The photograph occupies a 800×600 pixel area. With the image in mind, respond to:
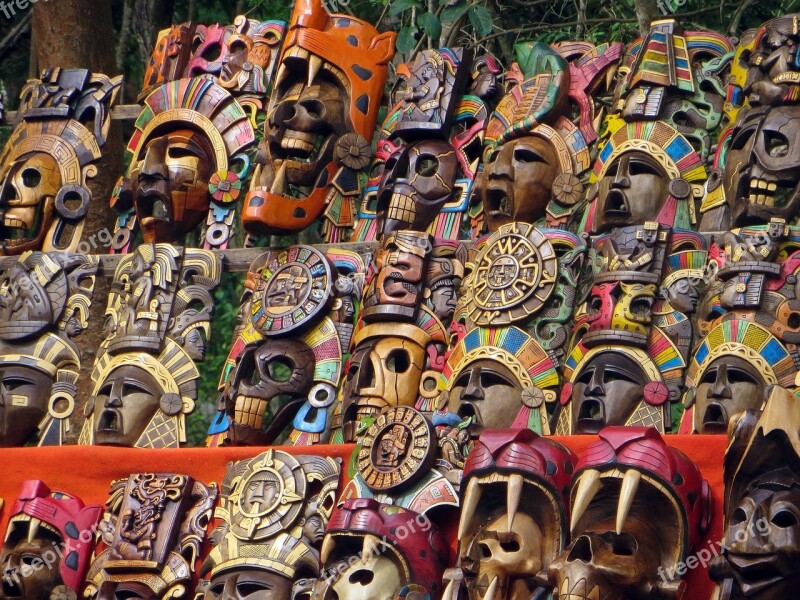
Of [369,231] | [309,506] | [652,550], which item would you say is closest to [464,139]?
[369,231]

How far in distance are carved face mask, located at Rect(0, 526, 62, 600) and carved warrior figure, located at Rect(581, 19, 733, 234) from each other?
288 cm

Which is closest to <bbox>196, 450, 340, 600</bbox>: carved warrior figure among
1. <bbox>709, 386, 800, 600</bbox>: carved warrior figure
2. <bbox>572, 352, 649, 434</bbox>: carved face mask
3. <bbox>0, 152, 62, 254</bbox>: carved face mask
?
<bbox>572, 352, 649, 434</bbox>: carved face mask

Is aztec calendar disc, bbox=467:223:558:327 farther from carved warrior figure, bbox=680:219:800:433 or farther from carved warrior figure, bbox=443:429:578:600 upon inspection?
carved warrior figure, bbox=443:429:578:600

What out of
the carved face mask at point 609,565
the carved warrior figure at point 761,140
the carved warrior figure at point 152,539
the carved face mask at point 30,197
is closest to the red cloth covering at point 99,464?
the carved warrior figure at point 152,539

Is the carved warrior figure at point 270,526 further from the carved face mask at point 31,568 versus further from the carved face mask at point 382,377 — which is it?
the carved face mask at point 31,568

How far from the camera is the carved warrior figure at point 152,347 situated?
8.90 m

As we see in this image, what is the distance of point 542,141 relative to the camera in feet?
29.0

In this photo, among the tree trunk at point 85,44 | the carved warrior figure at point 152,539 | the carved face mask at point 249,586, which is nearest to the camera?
the carved face mask at point 249,586

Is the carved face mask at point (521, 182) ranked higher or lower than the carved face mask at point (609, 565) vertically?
higher

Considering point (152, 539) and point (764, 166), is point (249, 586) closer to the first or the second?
point (152, 539)

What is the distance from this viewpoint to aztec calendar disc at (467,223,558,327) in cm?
834

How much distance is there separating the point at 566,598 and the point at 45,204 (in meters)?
4.24

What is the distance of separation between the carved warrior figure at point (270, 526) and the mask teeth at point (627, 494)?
1574 millimetres

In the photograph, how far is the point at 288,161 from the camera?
30.4 feet
